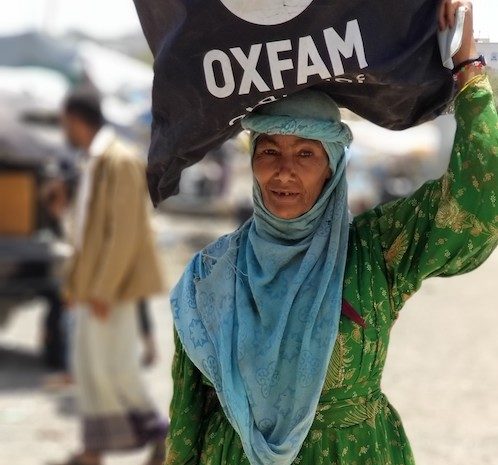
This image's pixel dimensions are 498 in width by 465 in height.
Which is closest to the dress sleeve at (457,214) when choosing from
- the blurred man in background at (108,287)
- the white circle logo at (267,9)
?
the white circle logo at (267,9)

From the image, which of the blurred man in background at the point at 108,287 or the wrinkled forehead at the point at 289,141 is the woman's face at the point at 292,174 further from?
the blurred man in background at the point at 108,287

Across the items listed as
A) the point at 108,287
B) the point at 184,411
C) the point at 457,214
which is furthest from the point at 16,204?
the point at 457,214

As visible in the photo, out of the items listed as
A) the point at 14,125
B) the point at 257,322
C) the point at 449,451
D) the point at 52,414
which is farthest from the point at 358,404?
the point at 14,125

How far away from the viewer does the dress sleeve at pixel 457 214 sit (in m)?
2.58

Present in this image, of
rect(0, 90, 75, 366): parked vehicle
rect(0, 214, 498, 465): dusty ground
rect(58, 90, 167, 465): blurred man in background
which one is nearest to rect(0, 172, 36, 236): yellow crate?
rect(0, 90, 75, 366): parked vehicle

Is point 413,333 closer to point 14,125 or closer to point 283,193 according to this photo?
point 14,125

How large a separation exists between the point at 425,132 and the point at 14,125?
15.1 m

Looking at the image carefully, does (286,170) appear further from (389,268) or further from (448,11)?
(448,11)

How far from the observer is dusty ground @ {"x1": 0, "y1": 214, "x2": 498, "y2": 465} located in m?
6.13

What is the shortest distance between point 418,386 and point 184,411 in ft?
15.2

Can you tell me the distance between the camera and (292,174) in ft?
8.98

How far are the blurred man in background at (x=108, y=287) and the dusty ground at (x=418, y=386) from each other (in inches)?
13.0

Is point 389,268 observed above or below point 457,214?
below

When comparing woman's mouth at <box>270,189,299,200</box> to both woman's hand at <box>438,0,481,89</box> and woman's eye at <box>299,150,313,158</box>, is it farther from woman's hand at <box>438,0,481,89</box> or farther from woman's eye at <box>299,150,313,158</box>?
woman's hand at <box>438,0,481,89</box>
